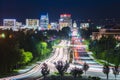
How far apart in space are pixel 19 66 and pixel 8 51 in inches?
403

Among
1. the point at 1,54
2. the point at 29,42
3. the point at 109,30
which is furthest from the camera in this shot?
the point at 109,30

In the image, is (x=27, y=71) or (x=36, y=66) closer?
(x=27, y=71)

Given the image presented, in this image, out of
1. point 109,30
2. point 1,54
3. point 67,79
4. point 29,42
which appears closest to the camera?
point 67,79

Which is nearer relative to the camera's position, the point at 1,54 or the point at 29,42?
the point at 1,54

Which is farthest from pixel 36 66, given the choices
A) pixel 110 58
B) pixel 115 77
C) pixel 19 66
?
pixel 115 77

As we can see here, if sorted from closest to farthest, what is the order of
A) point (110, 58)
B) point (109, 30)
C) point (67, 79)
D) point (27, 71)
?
1. point (67, 79)
2. point (27, 71)
3. point (110, 58)
4. point (109, 30)

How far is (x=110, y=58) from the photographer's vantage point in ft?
271

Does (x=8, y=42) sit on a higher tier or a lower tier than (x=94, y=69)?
higher

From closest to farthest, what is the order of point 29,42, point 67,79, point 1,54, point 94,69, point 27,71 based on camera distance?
point 67,79
point 1,54
point 27,71
point 94,69
point 29,42

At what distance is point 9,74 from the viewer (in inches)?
2475

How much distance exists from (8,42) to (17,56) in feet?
20.4

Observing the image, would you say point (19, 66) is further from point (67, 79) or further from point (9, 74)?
point (67, 79)

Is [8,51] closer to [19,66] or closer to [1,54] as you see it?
[1,54]

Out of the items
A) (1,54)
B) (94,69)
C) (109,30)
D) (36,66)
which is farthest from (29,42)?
(109,30)
